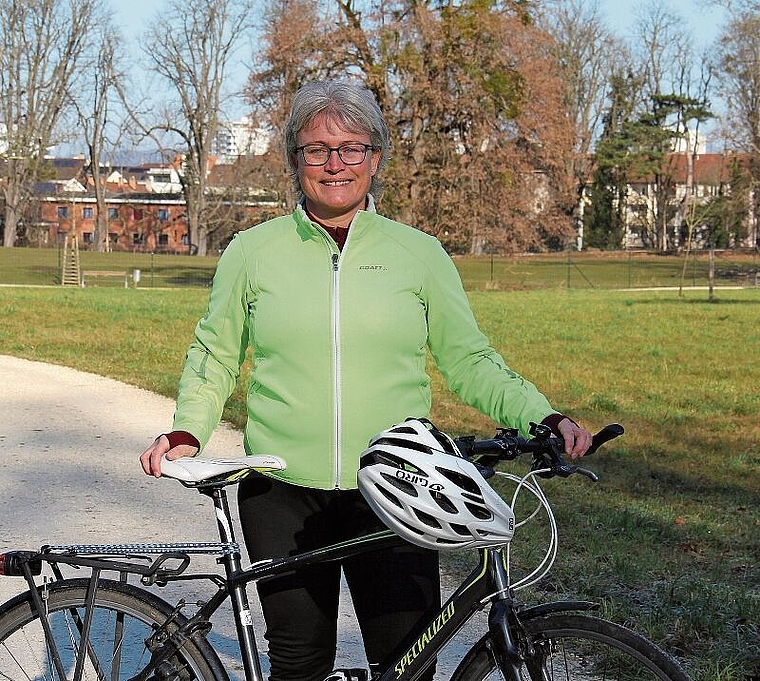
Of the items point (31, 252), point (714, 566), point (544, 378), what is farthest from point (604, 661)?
point (31, 252)

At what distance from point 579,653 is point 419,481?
65 centimetres

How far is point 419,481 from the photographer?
235 cm

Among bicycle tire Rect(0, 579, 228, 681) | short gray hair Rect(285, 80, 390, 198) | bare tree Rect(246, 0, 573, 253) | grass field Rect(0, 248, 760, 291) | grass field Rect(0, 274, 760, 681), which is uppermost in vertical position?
bare tree Rect(246, 0, 573, 253)

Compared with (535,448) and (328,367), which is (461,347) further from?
(535,448)

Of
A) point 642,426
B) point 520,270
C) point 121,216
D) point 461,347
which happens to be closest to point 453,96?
point 520,270

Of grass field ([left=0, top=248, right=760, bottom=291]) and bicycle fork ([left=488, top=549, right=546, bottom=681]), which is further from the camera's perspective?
grass field ([left=0, top=248, right=760, bottom=291])

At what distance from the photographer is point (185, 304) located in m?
31.2

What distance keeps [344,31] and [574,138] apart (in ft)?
33.9

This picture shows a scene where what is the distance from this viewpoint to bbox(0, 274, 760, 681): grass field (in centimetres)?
532

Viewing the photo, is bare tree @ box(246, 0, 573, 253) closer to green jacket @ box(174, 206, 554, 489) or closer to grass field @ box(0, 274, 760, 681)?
grass field @ box(0, 274, 760, 681)

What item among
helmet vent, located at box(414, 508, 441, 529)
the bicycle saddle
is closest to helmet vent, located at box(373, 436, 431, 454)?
helmet vent, located at box(414, 508, 441, 529)

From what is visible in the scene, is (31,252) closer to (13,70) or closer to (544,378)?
(13,70)

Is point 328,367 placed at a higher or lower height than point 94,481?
higher

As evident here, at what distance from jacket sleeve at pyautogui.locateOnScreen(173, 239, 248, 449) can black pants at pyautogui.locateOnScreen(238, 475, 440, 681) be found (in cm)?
20
